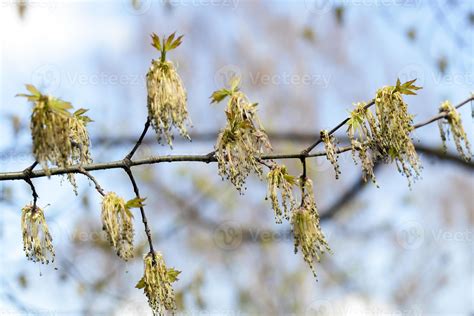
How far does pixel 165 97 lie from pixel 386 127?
0.89 meters

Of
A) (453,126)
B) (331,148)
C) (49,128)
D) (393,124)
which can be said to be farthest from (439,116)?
(49,128)

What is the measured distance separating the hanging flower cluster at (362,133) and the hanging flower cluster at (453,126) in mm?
521

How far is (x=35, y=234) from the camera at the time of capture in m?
3.08

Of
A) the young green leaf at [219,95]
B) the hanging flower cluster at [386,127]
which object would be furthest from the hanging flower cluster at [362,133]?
the young green leaf at [219,95]

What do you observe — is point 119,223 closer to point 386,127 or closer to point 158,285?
point 158,285

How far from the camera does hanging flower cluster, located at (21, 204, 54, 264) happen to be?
3.07 m

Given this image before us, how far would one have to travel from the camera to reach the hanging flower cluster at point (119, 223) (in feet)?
9.56

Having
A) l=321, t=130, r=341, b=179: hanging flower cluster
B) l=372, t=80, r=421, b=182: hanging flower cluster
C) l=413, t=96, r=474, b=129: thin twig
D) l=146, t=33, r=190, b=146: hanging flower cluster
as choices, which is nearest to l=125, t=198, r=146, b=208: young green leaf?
l=146, t=33, r=190, b=146: hanging flower cluster

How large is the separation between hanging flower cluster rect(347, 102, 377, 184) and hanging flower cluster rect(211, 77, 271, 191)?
0.34m

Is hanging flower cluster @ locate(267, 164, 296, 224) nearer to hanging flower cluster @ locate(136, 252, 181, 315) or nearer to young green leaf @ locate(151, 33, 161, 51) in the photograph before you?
hanging flower cluster @ locate(136, 252, 181, 315)

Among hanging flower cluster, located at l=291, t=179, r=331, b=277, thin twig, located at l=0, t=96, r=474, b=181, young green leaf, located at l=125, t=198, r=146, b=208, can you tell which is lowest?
hanging flower cluster, located at l=291, t=179, r=331, b=277

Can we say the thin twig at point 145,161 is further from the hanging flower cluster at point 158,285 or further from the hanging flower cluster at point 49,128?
the hanging flower cluster at point 158,285

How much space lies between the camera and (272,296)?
18.7 metres

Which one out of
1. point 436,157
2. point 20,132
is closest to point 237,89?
point 20,132
